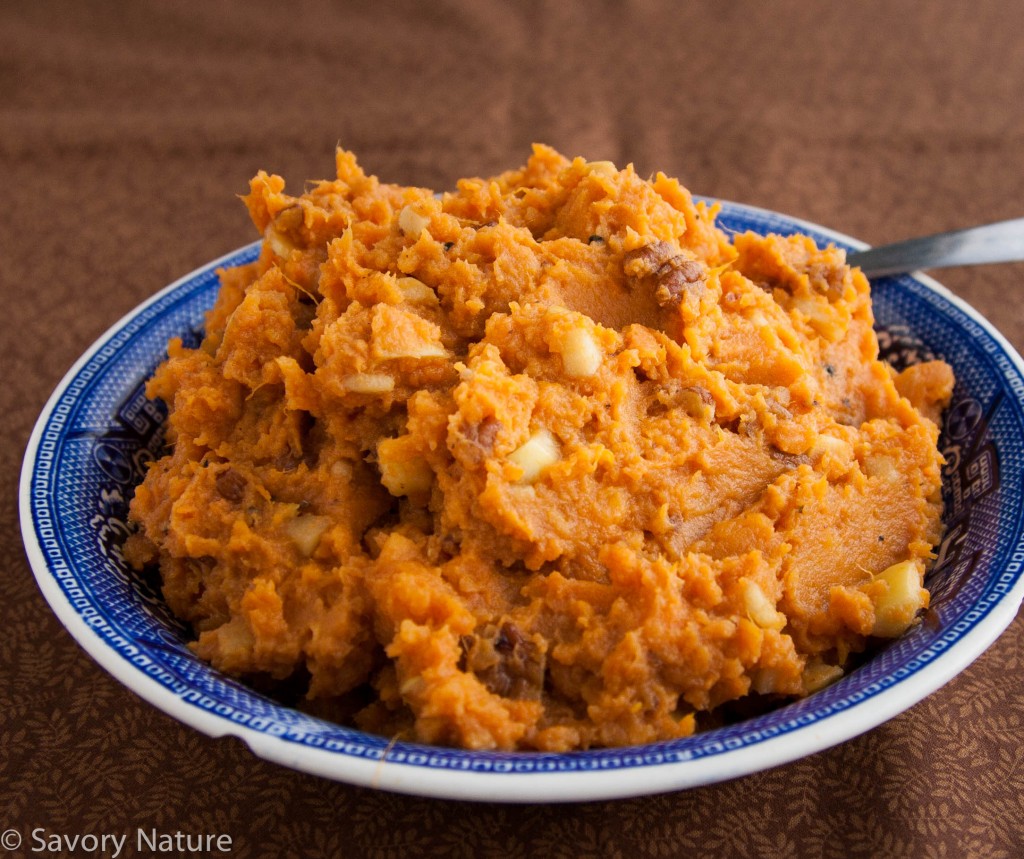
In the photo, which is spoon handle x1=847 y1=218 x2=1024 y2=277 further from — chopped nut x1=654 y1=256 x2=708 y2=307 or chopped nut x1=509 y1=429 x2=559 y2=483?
chopped nut x1=509 y1=429 x2=559 y2=483

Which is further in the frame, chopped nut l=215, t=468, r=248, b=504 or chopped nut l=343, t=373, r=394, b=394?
chopped nut l=215, t=468, r=248, b=504

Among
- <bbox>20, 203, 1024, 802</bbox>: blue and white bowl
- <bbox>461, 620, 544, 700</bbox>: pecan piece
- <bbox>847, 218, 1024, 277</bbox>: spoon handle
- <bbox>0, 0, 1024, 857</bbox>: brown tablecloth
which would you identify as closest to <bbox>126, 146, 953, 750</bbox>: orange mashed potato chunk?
<bbox>461, 620, 544, 700</bbox>: pecan piece

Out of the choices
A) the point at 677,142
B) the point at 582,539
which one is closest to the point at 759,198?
the point at 677,142

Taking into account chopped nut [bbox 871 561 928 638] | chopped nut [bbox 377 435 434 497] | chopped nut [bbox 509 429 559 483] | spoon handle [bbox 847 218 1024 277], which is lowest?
chopped nut [bbox 871 561 928 638]

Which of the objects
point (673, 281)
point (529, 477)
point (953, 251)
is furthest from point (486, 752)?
point (953, 251)

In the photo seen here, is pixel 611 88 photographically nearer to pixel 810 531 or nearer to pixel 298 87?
pixel 298 87

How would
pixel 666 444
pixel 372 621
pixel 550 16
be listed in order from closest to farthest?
pixel 372 621 < pixel 666 444 < pixel 550 16

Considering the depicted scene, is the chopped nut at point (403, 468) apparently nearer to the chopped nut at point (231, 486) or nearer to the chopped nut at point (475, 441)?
the chopped nut at point (475, 441)

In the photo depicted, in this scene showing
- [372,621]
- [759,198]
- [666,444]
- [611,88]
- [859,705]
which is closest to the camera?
[859,705]
